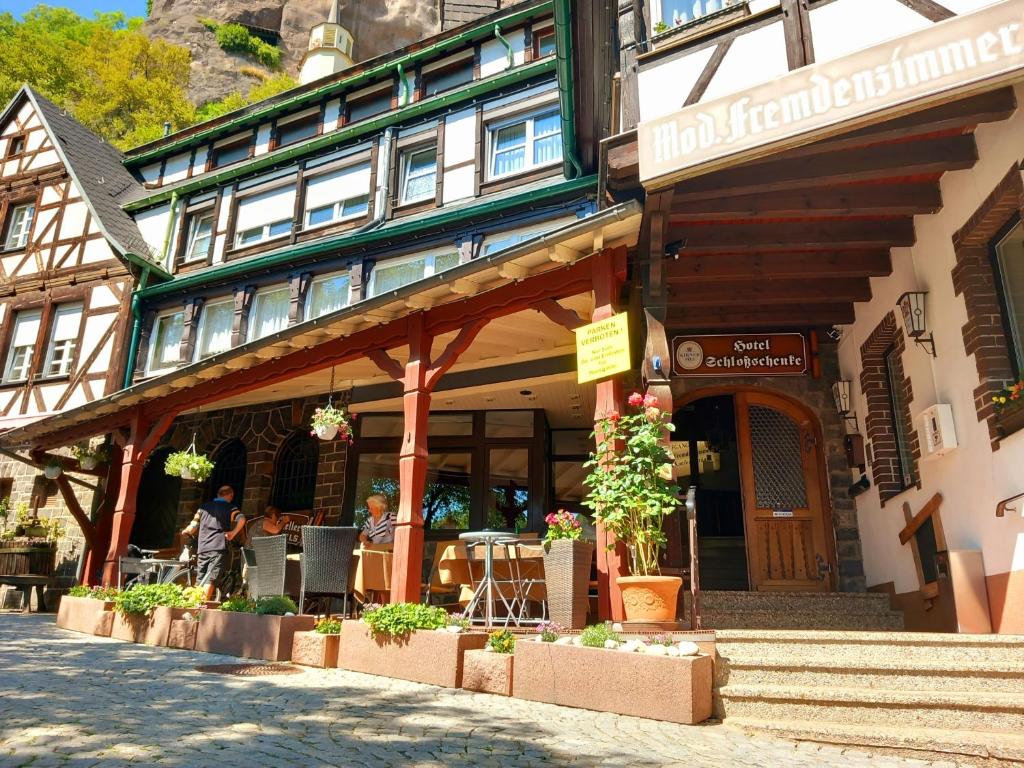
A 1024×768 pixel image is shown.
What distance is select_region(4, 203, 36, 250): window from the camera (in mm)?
17547

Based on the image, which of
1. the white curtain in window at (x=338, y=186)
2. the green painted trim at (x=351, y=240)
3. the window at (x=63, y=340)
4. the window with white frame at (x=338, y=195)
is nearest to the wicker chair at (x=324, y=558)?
the green painted trim at (x=351, y=240)

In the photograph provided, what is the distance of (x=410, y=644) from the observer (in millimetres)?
5723

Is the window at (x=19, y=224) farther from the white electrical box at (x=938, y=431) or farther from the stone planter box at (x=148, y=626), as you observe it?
the white electrical box at (x=938, y=431)

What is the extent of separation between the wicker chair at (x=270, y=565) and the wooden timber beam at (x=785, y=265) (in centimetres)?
459

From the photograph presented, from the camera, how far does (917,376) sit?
7125 millimetres

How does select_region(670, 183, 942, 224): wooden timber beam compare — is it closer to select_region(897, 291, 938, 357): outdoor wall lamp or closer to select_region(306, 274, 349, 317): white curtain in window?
select_region(897, 291, 938, 357): outdoor wall lamp

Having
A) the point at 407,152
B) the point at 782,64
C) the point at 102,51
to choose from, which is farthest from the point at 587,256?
the point at 102,51

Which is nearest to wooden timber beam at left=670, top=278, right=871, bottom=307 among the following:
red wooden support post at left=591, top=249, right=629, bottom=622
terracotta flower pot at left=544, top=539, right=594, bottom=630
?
red wooden support post at left=591, top=249, right=629, bottom=622

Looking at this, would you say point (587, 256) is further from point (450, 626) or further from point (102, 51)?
point (102, 51)

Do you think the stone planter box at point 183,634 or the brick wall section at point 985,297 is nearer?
the brick wall section at point 985,297

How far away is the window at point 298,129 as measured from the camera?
53.4 ft

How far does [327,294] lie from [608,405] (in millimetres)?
9349

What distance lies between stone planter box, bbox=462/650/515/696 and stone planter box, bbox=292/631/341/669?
1417mm

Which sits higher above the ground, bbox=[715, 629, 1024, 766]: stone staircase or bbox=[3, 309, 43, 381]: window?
bbox=[3, 309, 43, 381]: window
